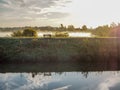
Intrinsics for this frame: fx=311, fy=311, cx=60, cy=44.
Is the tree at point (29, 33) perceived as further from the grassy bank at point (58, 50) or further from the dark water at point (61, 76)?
the dark water at point (61, 76)

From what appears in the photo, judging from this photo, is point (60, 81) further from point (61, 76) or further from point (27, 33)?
point (27, 33)

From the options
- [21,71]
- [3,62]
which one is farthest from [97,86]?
[3,62]

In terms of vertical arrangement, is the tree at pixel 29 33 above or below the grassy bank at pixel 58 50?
above

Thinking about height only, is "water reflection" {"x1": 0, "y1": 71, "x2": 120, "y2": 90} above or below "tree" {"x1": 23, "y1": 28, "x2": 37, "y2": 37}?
below

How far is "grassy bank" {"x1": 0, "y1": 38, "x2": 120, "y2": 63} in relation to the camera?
2897 cm

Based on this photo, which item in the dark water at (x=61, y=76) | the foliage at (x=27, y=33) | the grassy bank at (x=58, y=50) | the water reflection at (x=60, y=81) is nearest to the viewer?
the water reflection at (x=60, y=81)

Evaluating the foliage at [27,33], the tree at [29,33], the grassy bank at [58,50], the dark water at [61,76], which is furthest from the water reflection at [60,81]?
the foliage at [27,33]

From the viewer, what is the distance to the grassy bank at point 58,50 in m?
29.0

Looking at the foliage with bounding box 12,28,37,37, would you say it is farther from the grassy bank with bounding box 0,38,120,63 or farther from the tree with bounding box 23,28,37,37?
the grassy bank with bounding box 0,38,120,63

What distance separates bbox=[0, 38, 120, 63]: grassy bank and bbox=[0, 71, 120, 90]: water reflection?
14.8ft

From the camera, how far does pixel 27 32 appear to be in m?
42.8

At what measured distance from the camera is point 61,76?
22.8m

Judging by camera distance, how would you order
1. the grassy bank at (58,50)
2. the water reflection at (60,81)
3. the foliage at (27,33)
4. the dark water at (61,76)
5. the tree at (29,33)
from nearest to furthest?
1. the water reflection at (60,81)
2. the dark water at (61,76)
3. the grassy bank at (58,50)
4. the tree at (29,33)
5. the foliage at (27,33)

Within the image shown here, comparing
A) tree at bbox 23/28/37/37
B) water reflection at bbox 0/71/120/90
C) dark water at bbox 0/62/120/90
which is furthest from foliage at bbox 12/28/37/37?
water reflection at bbox 0/71/120/90
